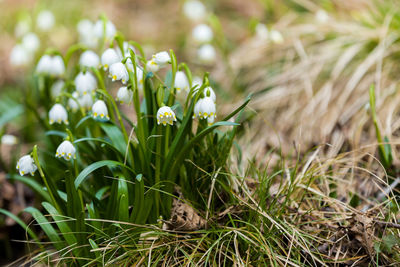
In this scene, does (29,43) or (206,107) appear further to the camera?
(29,43)

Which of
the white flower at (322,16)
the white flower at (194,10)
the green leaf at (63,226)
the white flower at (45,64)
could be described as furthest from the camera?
the white flower at (194,10)

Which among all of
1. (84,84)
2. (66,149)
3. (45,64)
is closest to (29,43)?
(45,64)

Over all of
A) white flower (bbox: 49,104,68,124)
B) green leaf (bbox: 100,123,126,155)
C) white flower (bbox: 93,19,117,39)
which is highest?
white flower (bbox: 93,19,117,39)

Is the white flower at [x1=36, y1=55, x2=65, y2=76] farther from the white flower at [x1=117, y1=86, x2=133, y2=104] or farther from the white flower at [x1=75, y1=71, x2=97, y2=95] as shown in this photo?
the white flower at [x1=117, y1=86, x2=133, y2=104]

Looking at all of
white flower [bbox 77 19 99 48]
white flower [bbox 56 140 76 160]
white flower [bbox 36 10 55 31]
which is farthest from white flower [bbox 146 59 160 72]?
white flower [bbox 36 10 55 31]

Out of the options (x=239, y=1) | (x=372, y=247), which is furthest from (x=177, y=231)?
(x=239, y=1)

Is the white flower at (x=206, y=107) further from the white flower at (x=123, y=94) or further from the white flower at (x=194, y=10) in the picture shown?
the white flower at (x=194, y=10)

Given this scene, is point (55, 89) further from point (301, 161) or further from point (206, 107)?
point (301, 161)

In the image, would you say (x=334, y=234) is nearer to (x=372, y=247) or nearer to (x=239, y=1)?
(x=372, y=247)

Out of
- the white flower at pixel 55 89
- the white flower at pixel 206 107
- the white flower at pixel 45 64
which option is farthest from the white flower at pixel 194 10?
the white flower at pixel 206 107
